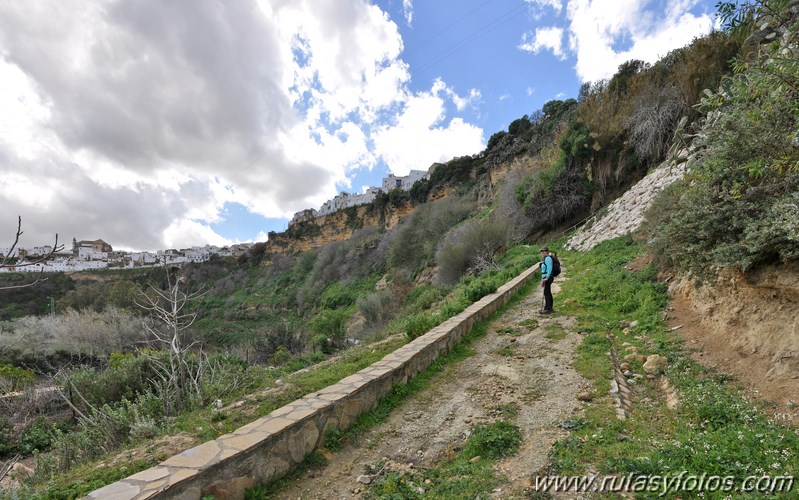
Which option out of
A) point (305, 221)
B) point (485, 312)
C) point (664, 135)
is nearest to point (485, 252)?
→ point (664, 135)

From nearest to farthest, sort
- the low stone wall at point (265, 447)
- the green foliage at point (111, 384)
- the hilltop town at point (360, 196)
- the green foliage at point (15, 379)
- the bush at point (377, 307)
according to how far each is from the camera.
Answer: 1. the low stone wall at point (265, 447)
2. the green foliage at point (111, 384)
3. the green foliage at point (15, 379)
4. the bush at point (377, 307)
5. the hilltop town at point (360, 196)

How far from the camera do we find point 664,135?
46.0 ft

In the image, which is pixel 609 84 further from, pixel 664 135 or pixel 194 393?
pixel 194 393

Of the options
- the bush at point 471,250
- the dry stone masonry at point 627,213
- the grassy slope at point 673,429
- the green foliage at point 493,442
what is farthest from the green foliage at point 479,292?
the bush at point 471,250

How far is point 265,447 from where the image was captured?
8.92ft

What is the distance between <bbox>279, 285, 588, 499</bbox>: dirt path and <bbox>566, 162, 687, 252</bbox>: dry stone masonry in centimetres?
761

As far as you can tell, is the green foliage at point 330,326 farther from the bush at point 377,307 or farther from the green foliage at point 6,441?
the green foliage at point 6,441

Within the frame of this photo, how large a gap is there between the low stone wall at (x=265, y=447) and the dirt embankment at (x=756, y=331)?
3.39 metres

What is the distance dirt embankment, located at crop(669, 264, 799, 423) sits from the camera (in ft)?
10.2

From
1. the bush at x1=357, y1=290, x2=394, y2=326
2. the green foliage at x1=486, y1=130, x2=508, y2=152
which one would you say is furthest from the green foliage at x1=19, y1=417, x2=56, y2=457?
the green foliage at x1=486, y1=130, x2=508, y2=152

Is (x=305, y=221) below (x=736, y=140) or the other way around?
the other way around

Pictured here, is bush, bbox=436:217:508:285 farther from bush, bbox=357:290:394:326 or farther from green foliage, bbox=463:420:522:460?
green foliage, bbox=463:420:522:460

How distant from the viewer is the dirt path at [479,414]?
2.75 meters

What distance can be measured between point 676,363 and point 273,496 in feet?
14.1
